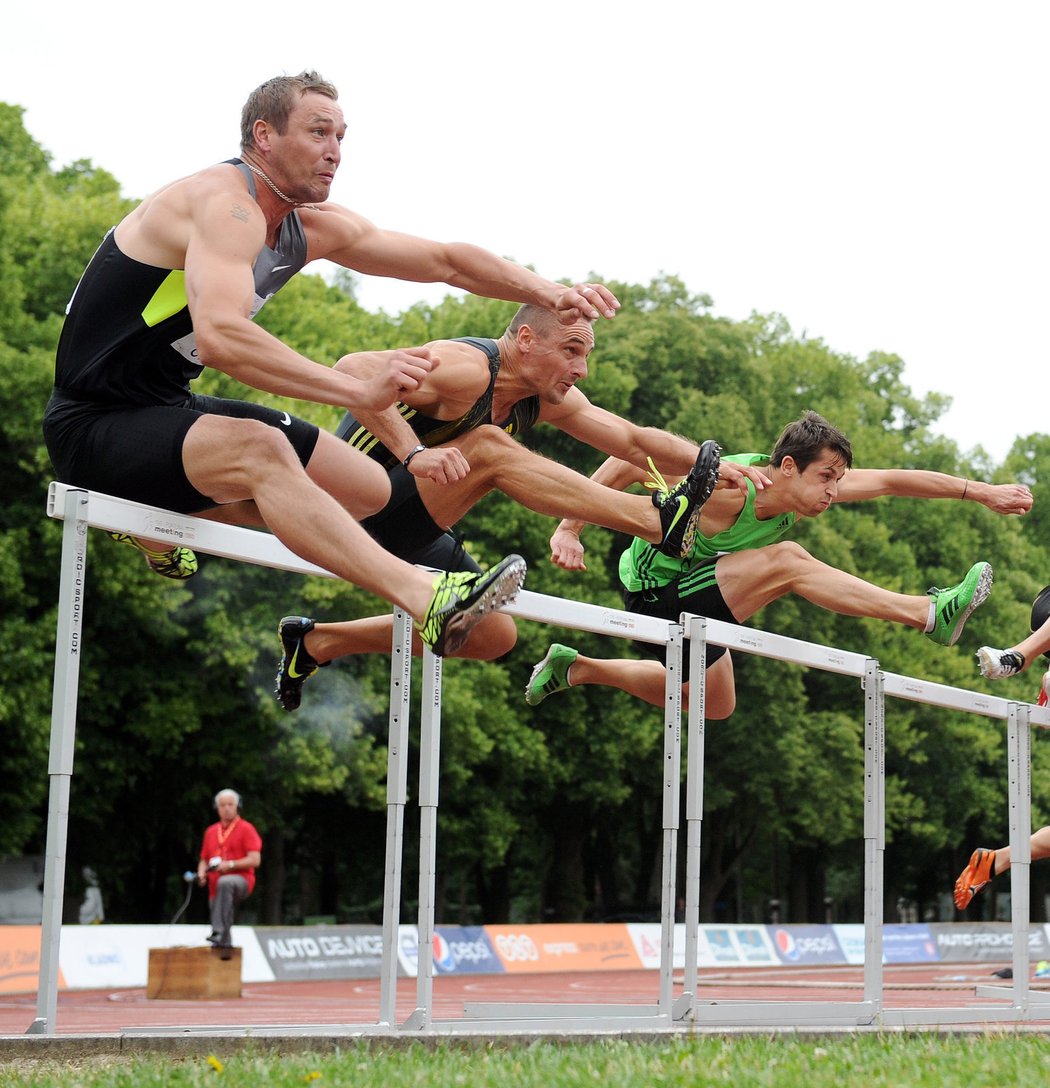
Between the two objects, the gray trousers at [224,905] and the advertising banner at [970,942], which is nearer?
the gray trousers at [224,905]

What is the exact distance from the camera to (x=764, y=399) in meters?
30.0

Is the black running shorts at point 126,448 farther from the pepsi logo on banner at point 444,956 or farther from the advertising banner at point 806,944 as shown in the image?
the advertising banner at point 806,944

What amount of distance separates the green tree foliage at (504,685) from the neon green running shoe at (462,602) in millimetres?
14809

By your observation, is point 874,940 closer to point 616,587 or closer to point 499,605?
point 499,605

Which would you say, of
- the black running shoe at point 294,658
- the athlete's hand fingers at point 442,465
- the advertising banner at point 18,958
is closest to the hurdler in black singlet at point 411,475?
the black running shoe at point 294,658

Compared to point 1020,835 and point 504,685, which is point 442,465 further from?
point 504,685

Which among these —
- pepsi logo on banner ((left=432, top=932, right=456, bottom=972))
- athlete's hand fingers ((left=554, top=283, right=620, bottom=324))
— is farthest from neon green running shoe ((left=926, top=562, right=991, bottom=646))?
pepsi logo on banner ((left=432, top=932, right=456, bottom=972))

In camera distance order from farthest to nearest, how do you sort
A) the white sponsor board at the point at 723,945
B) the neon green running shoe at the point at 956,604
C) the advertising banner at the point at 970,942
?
the advertising banner at the point at 970,942 → the white sponsor board at the point at 723,945 → the neon green running shoe at the point at 956,604

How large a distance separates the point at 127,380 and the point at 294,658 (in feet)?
6.88

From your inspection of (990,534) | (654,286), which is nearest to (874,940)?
(654,286)

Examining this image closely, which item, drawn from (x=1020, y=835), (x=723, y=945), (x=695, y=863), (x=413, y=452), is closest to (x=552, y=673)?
(x=695, y=863)

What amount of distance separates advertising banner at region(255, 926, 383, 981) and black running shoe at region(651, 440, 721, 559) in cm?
1214

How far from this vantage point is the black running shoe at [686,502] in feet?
20.8

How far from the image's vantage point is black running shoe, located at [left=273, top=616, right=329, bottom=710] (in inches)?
277
